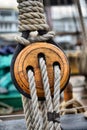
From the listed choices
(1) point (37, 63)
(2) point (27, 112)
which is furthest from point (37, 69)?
(2) point (27, 112)

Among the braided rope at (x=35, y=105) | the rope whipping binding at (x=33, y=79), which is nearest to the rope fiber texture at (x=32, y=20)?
the rope whipping binding at (x=33, y=79)

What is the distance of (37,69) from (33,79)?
0.11ft

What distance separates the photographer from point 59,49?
0.91 metres

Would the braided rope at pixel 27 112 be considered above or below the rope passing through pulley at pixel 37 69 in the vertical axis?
below

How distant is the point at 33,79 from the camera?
843 mm

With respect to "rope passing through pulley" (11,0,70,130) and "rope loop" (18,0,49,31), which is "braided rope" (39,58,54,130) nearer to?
"rope passing through pulley" (11,0,70,130)

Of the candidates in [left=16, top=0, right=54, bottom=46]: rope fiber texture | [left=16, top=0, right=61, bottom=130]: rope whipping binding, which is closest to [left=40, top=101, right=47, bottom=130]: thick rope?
[left=16, top=0, right=61, bottom=130]: rope whipping binding

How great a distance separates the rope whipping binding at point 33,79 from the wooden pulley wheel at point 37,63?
13 mm

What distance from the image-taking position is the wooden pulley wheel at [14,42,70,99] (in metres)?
0.87

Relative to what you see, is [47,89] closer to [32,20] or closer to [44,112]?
[44,112]

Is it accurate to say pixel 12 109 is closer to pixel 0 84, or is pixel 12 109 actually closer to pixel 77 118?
pixel 0 84

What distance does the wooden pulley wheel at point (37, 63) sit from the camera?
34.1 inches

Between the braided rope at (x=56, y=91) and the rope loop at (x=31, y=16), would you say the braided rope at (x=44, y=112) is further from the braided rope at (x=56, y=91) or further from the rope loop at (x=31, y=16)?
the rope loop at (x=31, y=16)

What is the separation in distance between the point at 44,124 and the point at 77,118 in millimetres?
314
